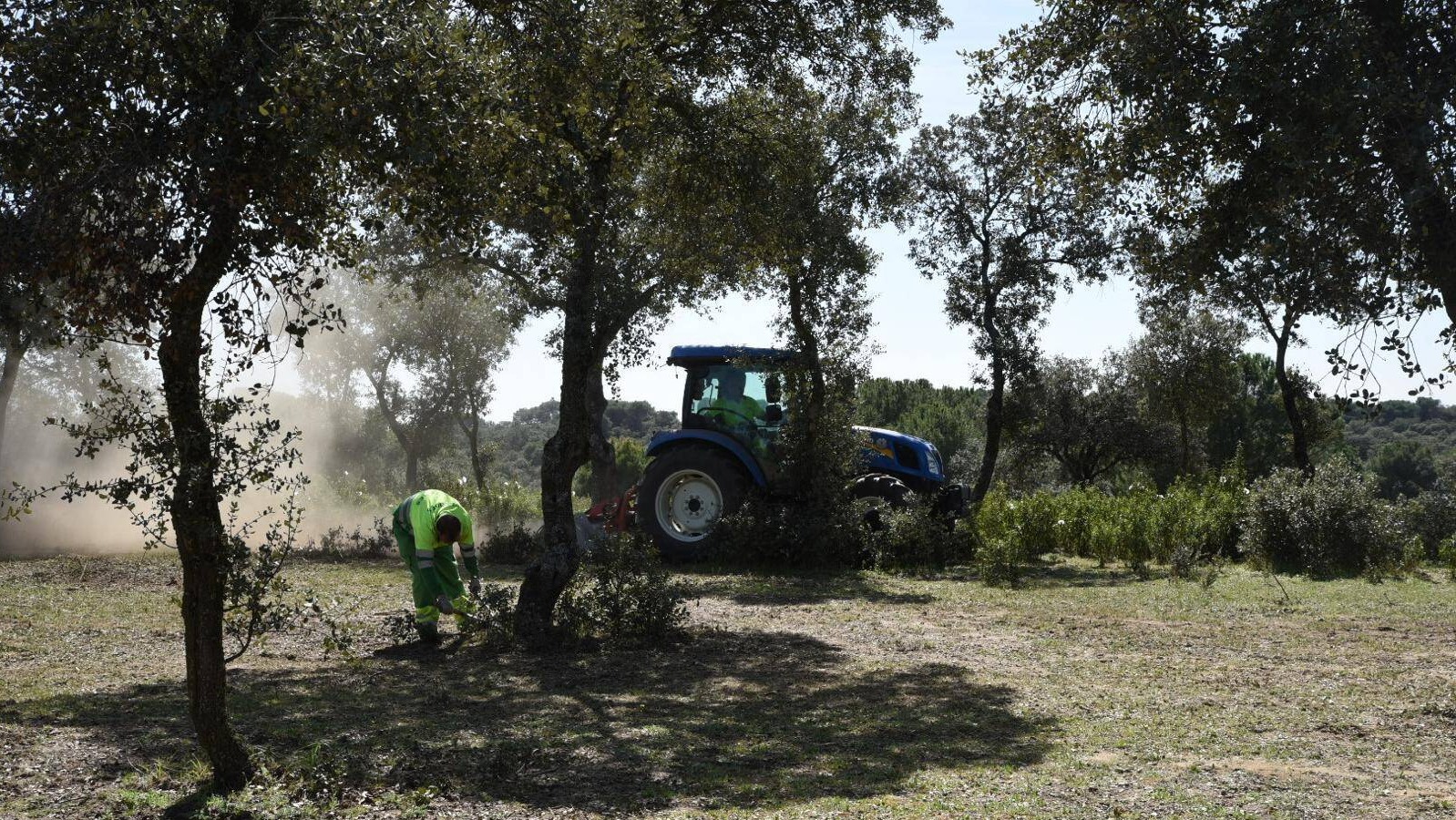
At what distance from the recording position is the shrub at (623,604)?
991cm

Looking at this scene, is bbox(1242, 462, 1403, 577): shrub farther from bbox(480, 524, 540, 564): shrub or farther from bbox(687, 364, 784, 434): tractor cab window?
bbox(480, 524, 540, 564): shrub

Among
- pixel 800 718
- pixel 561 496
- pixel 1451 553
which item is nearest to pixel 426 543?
pixel 561 496

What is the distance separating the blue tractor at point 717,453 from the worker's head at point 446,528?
7.55 meters

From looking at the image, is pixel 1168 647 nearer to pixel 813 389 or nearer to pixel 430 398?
pixel 813 389

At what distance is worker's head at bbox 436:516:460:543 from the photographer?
975 centimetres

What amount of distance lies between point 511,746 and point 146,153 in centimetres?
329

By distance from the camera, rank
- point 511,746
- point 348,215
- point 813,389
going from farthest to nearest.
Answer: point 813,389 → point 511,746 → point 348,215

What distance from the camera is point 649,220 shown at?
14000 millimetres

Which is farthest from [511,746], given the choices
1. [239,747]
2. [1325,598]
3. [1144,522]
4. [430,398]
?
[430,398]

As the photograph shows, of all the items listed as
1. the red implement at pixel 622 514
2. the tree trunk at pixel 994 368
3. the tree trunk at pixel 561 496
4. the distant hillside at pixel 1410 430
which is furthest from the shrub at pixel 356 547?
the distant hillside at pixel 1410 430

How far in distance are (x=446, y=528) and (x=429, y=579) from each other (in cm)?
45

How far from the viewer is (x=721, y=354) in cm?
1742

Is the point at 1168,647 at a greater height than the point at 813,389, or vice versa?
the point at 813,389

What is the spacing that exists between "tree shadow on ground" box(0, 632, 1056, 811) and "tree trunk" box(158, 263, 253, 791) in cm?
47
